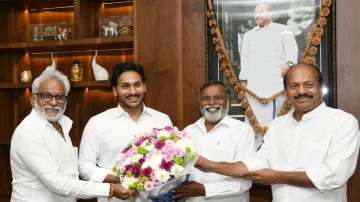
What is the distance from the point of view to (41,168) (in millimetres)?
2723

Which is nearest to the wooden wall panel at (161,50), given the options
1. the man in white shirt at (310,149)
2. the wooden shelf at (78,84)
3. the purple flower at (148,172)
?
the wooden shelf at (78,84)

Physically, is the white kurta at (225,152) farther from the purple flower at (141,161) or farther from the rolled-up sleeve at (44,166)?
the rolled-up sleeve at (44,166)

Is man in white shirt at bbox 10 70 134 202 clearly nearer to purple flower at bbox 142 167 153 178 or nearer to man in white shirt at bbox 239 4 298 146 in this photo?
purple flower at bbox 142 167 153 178

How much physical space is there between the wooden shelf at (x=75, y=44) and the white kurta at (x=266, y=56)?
3.63 ft

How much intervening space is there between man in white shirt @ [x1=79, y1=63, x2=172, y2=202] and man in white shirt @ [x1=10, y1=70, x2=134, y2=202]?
0.52 ft

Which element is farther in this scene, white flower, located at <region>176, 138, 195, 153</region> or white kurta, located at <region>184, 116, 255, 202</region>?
white kurta, located at <region>184, 116, 255, 202</region>

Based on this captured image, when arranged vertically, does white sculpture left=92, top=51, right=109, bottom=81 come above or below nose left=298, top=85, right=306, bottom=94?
above

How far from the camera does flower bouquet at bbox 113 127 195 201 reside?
2438 millimetres

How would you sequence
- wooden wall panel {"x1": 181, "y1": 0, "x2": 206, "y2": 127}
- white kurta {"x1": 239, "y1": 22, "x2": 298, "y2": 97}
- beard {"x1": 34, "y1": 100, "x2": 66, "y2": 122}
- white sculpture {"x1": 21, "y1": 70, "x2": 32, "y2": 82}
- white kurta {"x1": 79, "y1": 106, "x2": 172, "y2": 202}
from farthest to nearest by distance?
1. white sculpture {"x1": 21, "y1": 70, "x2": 32, "y2": 82}
2. wooden wall panel {"x1": 181, "y1": 0, "x2": 206, "y2": 127}
3. white kurta {"x1": 239, "y1": 22, "x2": 298, "y2": 97}
4. white kurta {"x1": 79, "y1": 106, "x2": 172, "y2": 202}
5. beard {"x1": 34, "y1": 100, "x2": 66, "y2": 122}

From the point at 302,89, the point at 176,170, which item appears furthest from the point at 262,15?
the point at 176,170

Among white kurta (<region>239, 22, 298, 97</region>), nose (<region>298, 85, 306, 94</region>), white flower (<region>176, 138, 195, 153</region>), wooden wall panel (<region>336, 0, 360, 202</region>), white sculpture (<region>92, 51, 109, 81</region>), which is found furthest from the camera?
white sculpture (<region>92, 51, 109, 81</region>)

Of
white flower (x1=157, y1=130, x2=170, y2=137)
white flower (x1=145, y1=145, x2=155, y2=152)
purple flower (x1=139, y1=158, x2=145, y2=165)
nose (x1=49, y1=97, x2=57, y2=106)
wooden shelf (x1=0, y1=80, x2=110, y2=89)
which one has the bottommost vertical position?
purple flower (x1=139, y1=158, x2=145, y2=165)

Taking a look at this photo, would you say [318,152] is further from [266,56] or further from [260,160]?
[266,56]

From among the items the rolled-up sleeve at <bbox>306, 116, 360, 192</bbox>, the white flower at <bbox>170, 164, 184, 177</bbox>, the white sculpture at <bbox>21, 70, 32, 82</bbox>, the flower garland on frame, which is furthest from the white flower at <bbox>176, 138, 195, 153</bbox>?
the white sculpture at <bbox>21, 70, 32, 82</bbox>
